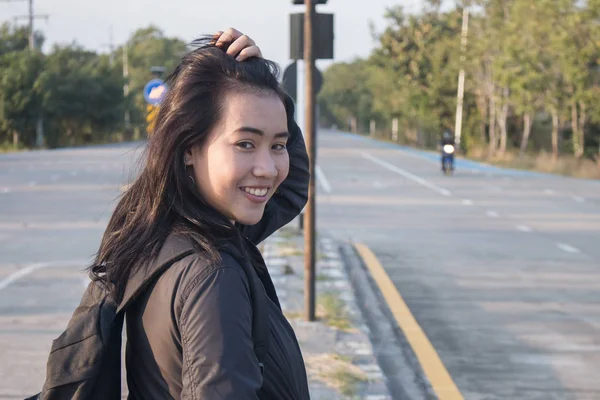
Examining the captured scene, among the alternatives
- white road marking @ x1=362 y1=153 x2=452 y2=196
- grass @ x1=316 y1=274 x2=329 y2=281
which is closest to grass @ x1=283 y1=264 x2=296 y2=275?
grass @ x1=316 y1=274 x2=329 y2=281

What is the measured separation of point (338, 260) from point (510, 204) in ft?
34.0

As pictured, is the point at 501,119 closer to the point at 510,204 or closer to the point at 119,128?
the point at 510,204

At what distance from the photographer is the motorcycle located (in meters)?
33.1

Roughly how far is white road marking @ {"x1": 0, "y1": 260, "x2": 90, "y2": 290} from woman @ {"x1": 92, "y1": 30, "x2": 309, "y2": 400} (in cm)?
855

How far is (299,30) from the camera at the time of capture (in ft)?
26.7

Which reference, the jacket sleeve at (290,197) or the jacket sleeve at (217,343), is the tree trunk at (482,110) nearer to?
the jacket sleeve at (290,197)

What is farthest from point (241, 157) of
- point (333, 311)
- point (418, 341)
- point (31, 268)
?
point (31, 268)

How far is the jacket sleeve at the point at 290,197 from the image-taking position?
2.97m

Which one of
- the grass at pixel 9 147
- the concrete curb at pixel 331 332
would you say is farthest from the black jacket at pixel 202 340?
the grass at pixel 9 147

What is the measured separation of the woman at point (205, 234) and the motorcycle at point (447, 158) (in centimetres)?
3105

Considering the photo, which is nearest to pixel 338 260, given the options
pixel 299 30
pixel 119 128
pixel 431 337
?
pixel 431 337

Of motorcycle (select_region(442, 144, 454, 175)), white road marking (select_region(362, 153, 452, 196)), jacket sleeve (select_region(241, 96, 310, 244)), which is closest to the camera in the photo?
jacket sleeve (select_region(241, 96, 310, 244))

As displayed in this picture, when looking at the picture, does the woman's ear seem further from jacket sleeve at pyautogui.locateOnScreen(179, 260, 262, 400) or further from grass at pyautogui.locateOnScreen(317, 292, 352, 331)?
grass at pyautogui.locateOnScreen(317, 292, 352, 331)

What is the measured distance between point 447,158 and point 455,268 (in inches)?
853
